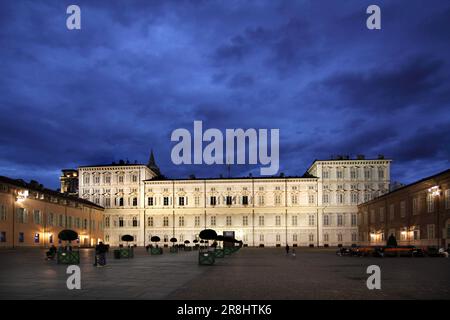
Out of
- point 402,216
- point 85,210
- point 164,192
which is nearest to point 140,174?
point 164,192

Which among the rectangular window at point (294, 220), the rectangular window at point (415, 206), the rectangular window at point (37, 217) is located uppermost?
the rectangular window at point (415, 206)

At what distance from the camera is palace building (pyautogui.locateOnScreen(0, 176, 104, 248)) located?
5056cm

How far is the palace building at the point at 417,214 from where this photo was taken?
43.4 m

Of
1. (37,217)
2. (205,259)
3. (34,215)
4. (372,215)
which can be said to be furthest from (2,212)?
(372,215)

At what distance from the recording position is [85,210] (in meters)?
77.8

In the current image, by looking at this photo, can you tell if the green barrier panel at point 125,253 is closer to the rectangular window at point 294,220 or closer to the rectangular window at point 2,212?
the rectangular window at point 2,212

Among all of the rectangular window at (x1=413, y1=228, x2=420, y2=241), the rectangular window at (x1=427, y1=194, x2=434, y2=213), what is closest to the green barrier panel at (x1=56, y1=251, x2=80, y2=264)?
the rectangular window at (x1=427, y1=194, x2=434, y2=213)

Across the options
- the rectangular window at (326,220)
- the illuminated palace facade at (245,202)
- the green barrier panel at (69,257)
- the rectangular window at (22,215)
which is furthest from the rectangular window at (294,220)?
the green barrier panel at (69,257)

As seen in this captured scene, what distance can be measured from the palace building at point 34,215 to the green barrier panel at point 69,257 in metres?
25.1

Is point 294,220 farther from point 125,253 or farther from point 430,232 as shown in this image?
point 125,253

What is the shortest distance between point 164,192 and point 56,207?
90.0 ft

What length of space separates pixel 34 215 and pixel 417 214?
44708 millimetres

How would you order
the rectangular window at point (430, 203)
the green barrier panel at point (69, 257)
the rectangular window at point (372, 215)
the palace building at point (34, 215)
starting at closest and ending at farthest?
the green barrier panel at point (69, 257), the rectangular window at point (430, 203), the palace building at point (34, 215), the rectangular window at point (372, 215)

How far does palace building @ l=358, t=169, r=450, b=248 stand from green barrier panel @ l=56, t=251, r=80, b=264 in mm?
32341
